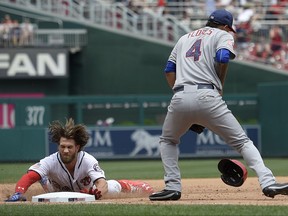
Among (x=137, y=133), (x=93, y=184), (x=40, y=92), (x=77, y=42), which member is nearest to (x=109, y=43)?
(x=77, y=42)

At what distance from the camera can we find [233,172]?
822 cm

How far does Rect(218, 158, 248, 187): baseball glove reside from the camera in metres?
8.12

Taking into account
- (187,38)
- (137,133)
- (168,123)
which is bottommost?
(137,133)

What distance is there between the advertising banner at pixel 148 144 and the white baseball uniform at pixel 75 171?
10.7m

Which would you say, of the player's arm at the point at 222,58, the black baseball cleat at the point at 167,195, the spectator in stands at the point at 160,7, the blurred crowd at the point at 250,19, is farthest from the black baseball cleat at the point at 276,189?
the spectator in stands at the point at 160,7

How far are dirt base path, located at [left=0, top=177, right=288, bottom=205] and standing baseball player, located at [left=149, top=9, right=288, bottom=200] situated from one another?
0.26m

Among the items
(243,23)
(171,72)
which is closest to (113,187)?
(171,72)

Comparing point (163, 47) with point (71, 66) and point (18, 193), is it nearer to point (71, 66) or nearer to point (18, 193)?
point (71, 66)

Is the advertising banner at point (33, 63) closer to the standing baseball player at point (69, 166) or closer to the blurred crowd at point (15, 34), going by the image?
the blurred crowd at point (15, 34)

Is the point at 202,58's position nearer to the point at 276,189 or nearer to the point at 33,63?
the point at 276,189

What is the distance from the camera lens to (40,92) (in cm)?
2339

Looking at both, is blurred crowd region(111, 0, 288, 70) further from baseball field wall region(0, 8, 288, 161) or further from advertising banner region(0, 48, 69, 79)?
advertising banner region(0, 48, 69, 79)

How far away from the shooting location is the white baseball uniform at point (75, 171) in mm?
8125

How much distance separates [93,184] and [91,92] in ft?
51.2
